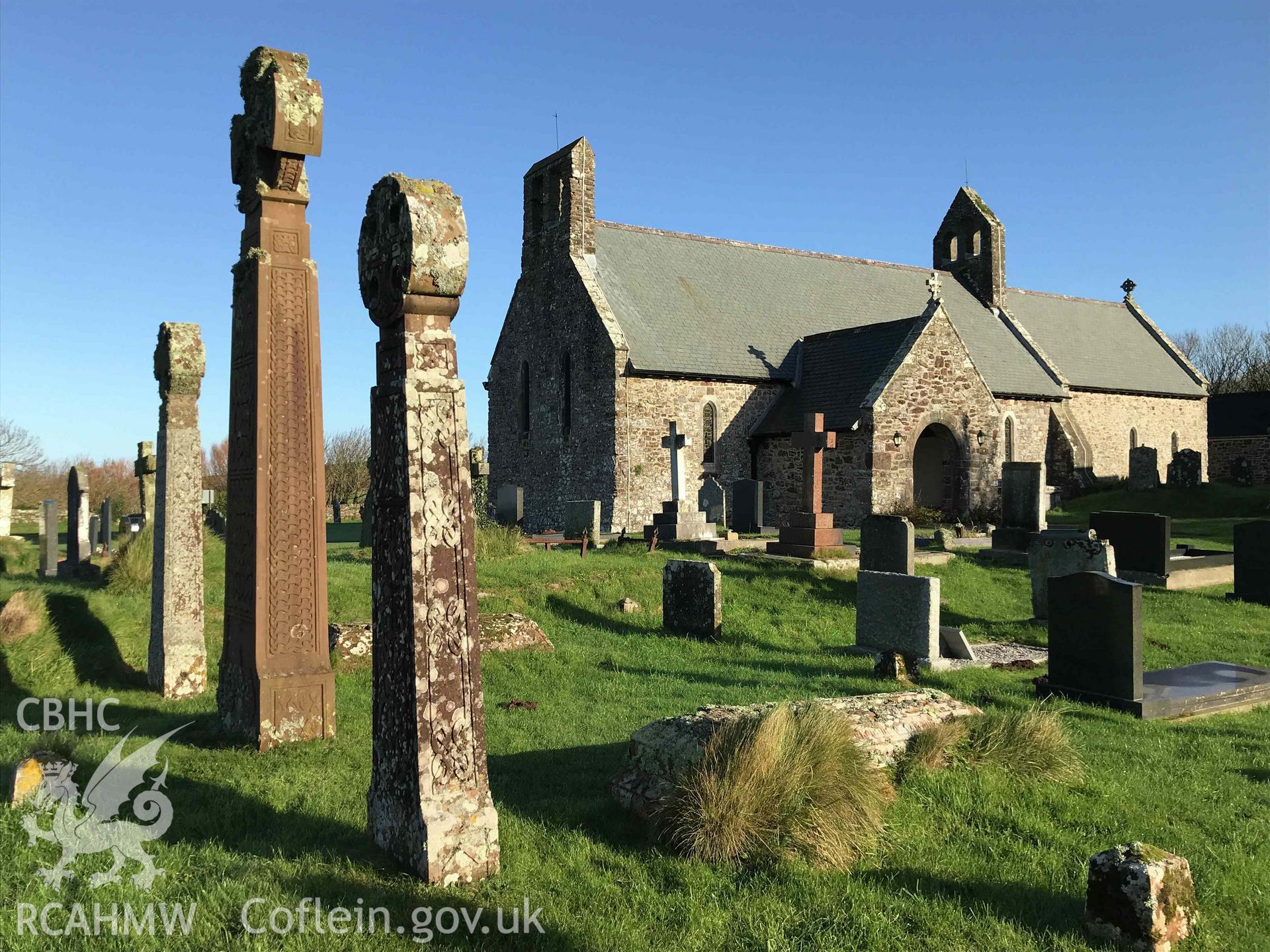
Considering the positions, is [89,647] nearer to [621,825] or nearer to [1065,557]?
[621,825]

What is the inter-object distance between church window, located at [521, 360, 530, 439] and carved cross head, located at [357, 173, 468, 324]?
24892 mm

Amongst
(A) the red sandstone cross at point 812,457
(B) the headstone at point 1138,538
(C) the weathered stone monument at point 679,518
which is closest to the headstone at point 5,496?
(C) the weathered stone monument at point 679,518

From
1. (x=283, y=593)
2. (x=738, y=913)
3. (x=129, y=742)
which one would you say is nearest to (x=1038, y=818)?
(x=738, y=913)

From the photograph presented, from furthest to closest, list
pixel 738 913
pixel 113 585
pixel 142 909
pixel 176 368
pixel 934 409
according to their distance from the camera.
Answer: pixel 934 409
pixel 113 585
pixel 176 368
pixel 738 913
pixel 142 909

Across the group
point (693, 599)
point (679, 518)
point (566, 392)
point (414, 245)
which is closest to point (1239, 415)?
point (566, 392)

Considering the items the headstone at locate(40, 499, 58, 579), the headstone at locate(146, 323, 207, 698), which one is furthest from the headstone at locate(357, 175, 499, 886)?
the headstone at locate(40, 499, 58, 579)

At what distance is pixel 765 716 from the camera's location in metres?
5.05

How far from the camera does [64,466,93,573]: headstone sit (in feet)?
50.6

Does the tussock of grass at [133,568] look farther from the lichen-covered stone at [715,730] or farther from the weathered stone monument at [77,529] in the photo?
the lichen-covered stone at [715,730]

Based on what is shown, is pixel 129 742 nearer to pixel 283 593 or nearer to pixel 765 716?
pixel 283 593

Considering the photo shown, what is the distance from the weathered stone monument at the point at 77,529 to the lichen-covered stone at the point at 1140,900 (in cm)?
1605

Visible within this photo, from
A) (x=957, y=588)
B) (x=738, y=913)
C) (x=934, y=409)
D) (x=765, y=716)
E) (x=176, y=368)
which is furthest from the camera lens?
(x=934, y=409)

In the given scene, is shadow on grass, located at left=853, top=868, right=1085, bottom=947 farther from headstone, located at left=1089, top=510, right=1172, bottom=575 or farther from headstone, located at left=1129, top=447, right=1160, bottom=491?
headstone, located at left=1129, top=447, right=1160, bottom=491

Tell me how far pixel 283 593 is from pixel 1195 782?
6.34m
